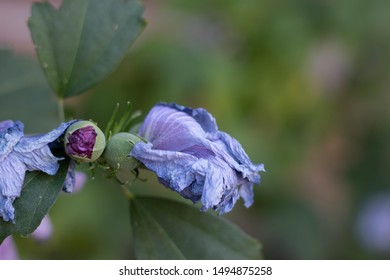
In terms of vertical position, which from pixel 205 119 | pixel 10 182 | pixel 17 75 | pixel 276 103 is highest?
pixel 205 119

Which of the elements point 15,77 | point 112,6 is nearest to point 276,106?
point 15,77

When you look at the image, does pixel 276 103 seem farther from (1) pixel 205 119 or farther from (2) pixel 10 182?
(2) pixel 10 182

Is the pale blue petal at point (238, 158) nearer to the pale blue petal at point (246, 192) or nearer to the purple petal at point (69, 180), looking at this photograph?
the pale blue petal at point (246, 192)

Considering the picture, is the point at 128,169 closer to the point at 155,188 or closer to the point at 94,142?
the point at 94,142

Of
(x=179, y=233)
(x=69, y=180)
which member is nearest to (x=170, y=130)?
(x=69, y=180)

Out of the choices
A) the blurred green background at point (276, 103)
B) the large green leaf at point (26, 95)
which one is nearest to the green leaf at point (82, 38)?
the large green leaf at point (26, 95)

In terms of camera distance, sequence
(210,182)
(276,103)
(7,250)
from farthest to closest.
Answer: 1. (276,103)
2. (7,250)
3. (210,182)
